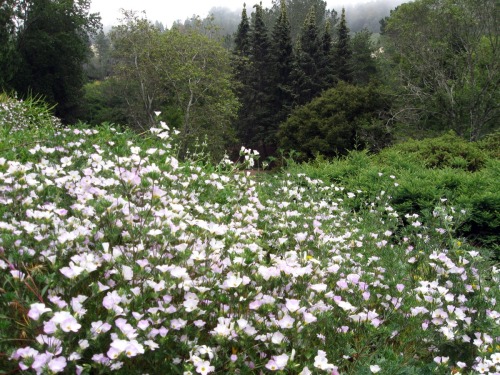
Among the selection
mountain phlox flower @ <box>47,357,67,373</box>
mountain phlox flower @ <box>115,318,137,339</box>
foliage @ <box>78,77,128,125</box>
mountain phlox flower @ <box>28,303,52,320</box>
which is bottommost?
mountain phlox flower @ <box>47,357,67,373</box>

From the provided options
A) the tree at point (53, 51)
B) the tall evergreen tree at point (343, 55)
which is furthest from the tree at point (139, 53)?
the tall evergreen tree at point (343, 55)

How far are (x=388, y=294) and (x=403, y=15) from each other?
71.2 feet

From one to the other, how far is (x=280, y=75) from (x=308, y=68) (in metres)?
2.12

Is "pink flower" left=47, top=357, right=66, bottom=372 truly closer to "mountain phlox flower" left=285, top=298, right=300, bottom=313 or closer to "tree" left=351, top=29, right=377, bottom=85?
"mountain phlox flower" left=285, top=298, right=300, bottom=313

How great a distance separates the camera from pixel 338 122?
61.0ft

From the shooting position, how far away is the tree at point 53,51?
977 inches

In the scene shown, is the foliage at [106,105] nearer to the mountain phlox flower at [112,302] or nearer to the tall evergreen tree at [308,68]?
the tall evergreen tree at [308,68]

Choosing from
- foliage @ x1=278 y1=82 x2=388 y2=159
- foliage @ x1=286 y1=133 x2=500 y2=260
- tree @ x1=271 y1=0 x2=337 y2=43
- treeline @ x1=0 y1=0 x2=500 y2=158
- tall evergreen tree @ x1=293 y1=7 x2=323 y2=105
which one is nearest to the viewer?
foliage @ x1=286 y1=133 x2=500 y2=260

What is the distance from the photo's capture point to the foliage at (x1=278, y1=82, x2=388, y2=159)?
18.1 metres

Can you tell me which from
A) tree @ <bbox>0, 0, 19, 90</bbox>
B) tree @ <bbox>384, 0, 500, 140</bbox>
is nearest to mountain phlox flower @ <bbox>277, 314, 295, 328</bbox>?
tree @ <bbox>384, 0, 500, 140</bbox>

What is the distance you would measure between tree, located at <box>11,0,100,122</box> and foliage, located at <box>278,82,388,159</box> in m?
15.2

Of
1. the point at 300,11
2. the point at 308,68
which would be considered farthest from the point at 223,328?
the point at 300,11

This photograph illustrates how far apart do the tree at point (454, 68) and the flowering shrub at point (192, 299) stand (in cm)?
1575

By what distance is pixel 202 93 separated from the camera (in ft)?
72.5
